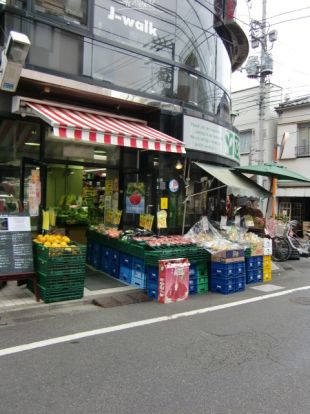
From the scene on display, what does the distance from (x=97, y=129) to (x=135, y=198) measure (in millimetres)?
3235

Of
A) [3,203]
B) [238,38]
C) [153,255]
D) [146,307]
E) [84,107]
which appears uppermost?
[238,38]

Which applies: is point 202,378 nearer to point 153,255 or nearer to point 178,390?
point 178,390

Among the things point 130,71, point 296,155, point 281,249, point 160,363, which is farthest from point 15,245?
point 296,155

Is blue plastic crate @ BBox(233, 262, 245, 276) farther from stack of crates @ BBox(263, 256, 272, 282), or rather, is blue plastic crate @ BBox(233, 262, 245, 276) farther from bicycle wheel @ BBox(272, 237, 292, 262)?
bicycle wheel @ BBox(272, 237, 292, 262)

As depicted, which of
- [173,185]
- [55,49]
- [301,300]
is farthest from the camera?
[173,185]

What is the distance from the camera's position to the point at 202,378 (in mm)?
4348

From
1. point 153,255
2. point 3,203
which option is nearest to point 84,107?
point 3,203

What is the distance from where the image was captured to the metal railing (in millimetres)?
23984

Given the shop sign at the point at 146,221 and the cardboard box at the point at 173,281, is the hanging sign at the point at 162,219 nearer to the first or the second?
the shop sign at the point at 146,221

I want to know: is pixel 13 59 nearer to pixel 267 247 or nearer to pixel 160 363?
pixel 160 363

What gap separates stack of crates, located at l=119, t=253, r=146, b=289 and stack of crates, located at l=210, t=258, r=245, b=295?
5.12 feet

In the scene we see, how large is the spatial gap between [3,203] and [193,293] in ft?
14.0

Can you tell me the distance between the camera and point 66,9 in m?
8.96

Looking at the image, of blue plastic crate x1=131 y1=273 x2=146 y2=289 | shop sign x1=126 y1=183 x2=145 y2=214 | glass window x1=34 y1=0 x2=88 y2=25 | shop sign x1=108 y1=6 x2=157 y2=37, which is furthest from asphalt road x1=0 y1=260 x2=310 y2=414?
shop sign x1=108 y1=6 x2=157 y2=37
